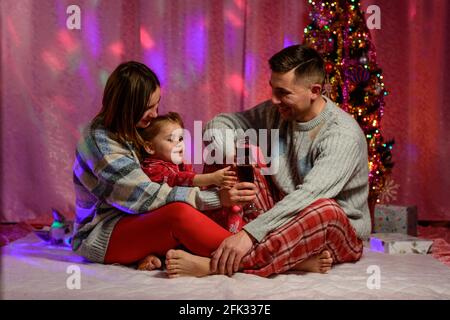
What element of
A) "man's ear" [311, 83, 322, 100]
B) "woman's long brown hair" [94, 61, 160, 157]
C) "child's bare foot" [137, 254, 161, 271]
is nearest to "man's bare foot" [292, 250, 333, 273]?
"child's bare foot" [137, 254, 161, 271]

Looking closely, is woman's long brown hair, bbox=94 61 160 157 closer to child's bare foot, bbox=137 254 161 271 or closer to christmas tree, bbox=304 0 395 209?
child's bare foot, bbox=137 254 161 271

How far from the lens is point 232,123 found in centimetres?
264

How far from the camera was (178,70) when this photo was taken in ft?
12.3

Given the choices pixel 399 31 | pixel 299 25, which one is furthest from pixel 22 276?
pixel 399 31

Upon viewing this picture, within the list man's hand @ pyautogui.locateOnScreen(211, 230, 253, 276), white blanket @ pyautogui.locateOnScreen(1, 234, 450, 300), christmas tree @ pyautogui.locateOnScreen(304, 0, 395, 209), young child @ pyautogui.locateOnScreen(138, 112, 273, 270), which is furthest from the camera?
christmas tree @ pyautogui.locateOnScreen(304, 0, 395, 209)

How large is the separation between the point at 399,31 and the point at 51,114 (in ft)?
7.26

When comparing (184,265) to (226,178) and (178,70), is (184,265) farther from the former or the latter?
(178,70)

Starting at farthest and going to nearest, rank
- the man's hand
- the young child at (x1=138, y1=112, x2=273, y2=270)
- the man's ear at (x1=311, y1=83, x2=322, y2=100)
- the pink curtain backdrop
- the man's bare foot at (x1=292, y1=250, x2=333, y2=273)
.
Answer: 1. the pink curtain backdrop
2. the man's ear at (x1=311, y1=83, x2=322, y2=100)
3. the young child at (x1=138, y1=112, x2=273, y2=270)
4. the man's bare foot at (x1=292, y1=250, x2=333, y2=273)
5. the man's hand

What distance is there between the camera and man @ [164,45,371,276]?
2.10 meters

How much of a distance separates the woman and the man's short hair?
50 cm

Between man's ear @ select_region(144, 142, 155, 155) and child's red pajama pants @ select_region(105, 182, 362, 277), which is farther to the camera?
man's ear @ select_region(144, 142, 155, 155)

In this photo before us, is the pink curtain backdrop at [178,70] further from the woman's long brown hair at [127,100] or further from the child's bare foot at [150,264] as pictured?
the child's bare foot at [150,264]

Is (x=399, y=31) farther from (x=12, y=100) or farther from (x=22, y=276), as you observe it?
(x=22, y=276)

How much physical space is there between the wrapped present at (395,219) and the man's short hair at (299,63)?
107cm
